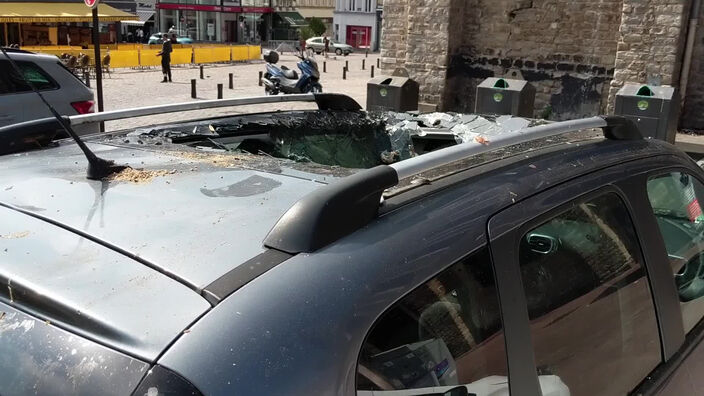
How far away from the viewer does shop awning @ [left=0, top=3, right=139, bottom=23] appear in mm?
27209

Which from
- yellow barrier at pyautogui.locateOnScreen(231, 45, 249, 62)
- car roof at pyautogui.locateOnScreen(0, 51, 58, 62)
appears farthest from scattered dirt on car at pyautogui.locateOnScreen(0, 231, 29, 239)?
yellow barrier at pyautogui.locateOnScreen(231, 45, 249, 62)

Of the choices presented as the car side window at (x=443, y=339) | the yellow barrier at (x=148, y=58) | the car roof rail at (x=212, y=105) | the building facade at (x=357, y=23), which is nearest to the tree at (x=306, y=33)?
the building facade at (x=357, y=23)

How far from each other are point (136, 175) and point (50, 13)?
99.3 feet

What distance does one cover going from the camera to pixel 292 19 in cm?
6384

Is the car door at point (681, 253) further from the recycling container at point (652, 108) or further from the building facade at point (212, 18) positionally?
the building facade at point (212, 18)

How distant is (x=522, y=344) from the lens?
→ 4.93ft

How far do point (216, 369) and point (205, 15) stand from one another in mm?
63069

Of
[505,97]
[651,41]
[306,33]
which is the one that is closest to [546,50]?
[651,41]

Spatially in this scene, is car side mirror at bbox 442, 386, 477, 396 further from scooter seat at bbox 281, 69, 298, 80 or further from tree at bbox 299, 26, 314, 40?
tree at bbox 299, 26, 314, 40

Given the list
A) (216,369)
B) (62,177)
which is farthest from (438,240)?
(62,177)

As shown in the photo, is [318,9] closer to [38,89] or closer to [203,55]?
[203,55]

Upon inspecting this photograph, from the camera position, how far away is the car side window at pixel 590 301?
165cm

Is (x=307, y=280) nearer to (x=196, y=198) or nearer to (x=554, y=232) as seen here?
(x=196, y=198)

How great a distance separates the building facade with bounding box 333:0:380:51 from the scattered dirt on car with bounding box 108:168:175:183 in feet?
197
